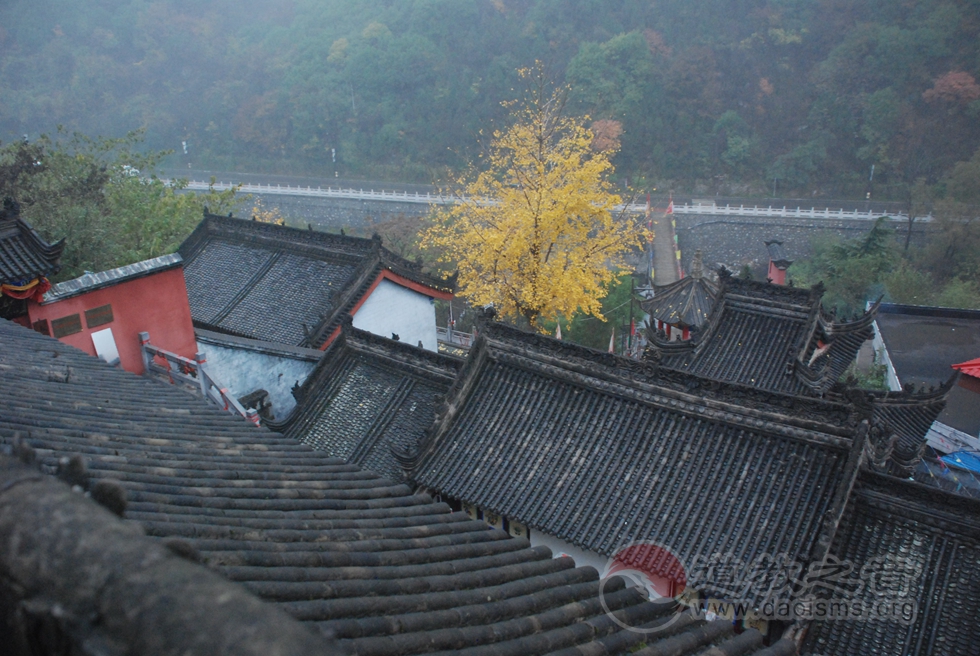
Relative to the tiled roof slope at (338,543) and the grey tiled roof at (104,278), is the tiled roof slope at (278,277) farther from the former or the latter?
the tiled roof slope at (338,543)

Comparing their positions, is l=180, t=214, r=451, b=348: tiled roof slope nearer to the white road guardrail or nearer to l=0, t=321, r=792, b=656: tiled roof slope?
l=0, t=321, r=792, b=656: tiled roof slope

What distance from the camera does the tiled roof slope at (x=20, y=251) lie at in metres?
11.2

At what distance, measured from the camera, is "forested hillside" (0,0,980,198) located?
5619cm

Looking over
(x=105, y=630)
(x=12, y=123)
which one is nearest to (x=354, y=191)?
(x=12, y=123)

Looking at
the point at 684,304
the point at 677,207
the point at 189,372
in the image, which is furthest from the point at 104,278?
the point at 677,207

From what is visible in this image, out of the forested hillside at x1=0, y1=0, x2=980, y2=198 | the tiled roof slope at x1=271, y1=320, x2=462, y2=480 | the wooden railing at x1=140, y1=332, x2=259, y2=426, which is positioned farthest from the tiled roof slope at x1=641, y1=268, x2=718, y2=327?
the forested hillside at x1=0, y1=0, x2=980, y2=198

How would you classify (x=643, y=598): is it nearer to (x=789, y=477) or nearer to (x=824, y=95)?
(x=789, y=477)

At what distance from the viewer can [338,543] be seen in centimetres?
463

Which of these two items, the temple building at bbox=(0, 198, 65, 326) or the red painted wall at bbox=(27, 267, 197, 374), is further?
the red painted wall at bbox=(27, 267, 197, 374)

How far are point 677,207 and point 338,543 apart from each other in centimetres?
4778

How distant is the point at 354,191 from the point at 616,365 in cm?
4711

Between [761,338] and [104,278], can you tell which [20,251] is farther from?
[761,338]

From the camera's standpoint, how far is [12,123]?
73.2m

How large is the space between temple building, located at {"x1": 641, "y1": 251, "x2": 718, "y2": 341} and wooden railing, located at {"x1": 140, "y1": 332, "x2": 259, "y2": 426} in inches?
502
